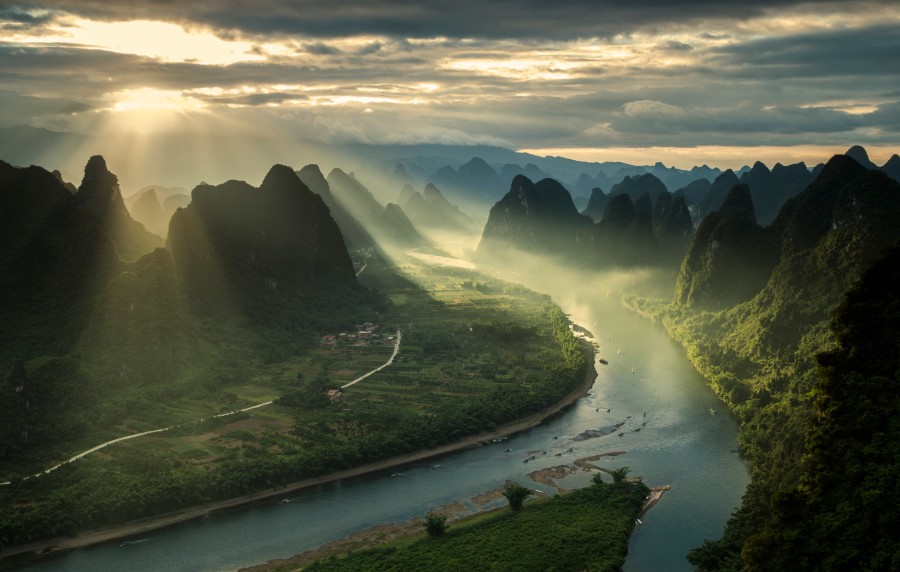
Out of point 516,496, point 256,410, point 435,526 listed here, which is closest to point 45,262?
point 256,410

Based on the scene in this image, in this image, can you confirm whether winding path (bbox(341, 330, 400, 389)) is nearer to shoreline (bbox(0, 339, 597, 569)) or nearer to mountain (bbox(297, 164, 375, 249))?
shoreline (bbox(0, 339, 597, 569))

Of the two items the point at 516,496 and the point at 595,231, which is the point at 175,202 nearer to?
Answer: the point at 595,231

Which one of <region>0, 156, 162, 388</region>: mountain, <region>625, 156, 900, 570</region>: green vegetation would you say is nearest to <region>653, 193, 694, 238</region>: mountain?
<region>625, 156, 900, 570</region>: green vegetation

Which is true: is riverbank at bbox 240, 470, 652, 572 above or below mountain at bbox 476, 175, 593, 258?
below

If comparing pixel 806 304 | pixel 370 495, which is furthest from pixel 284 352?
pixel 806 304

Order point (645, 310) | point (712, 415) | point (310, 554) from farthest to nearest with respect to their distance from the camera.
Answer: point (645, 310) → point (712, 415) → point (310, 554)

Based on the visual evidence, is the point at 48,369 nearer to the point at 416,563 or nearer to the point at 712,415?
the point at 416,563

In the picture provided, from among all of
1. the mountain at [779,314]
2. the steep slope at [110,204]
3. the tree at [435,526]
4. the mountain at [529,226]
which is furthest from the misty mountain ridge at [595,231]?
the tree at [435,526]

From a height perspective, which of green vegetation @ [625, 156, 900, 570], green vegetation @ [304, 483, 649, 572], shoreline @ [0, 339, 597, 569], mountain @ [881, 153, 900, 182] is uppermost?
mountain @ [881, 153, 900, 182]
